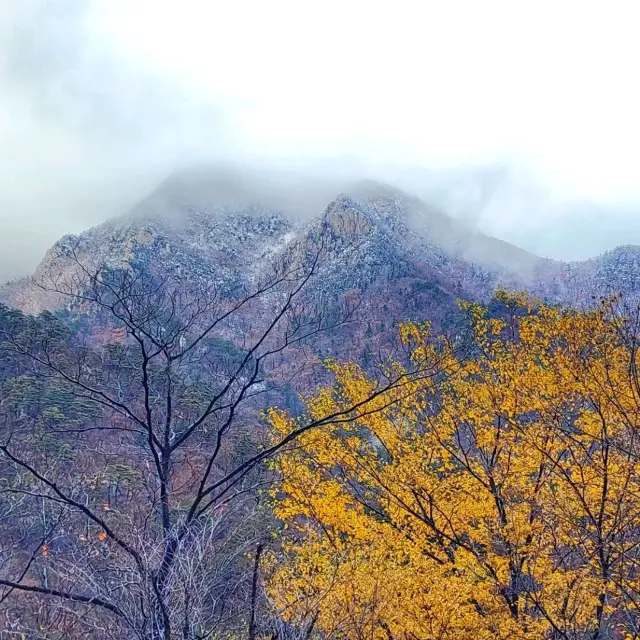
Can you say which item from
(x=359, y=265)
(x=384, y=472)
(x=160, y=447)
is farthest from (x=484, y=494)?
(x=359, y=265)

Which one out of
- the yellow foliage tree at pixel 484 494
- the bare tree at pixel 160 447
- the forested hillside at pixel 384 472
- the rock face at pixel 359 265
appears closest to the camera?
the bare tree at pixel 160 447

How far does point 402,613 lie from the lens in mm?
6945

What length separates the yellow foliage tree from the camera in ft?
20.5

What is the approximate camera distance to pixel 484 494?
8047mm

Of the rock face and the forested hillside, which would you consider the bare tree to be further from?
the rock face

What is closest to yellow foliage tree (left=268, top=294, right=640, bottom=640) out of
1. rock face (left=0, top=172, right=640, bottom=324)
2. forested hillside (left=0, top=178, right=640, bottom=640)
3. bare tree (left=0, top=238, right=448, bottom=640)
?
forested hillside (left=0, top=178, right=640, bottom=640)

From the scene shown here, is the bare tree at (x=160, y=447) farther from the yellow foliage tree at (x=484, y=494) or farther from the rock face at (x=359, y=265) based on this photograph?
the rock face at (x=359, y=265)

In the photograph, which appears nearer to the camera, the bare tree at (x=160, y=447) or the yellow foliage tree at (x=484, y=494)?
the bare tree at (x=160, y=447)

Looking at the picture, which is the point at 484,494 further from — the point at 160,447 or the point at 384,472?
the point at 160,447

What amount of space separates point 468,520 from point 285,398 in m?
61.6

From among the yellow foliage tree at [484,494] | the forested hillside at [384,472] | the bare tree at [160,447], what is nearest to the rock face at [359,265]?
the yellow foliage tree at [484,494]

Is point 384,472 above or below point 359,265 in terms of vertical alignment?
below

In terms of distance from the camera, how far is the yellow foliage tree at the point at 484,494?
6246mm

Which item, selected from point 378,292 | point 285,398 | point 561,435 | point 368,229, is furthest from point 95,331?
point 561,435
